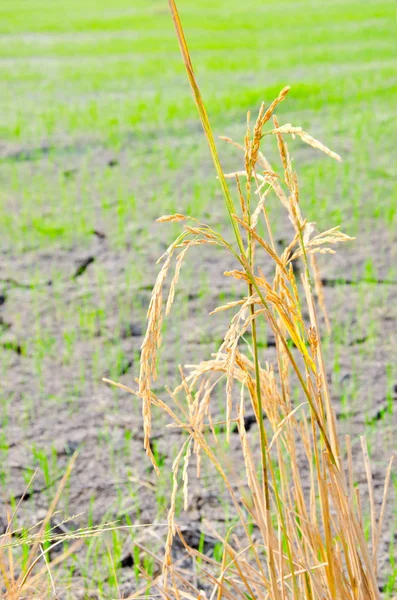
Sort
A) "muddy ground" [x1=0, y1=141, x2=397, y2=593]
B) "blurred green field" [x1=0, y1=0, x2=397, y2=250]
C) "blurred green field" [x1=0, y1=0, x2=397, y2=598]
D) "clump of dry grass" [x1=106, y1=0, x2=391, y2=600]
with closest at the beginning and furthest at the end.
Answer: "clump of dry grass" [x1=106, y1=0, x2=391, y2=600] → "muddy ground" [x1=0, y1=141, x2=397, y2=593] → "blurred green field" [x1=0, y1=0, x2=397, y2=598] → "blurred green field" [x1=0, y1=0, x2=397, y2=250]

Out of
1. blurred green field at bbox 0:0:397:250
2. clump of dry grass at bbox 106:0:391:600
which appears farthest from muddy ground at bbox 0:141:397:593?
clump of dry grass at bbox 106:0:391:600

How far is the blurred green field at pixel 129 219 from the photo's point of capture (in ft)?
6.88

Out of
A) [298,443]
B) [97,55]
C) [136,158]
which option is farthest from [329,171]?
[97,55]

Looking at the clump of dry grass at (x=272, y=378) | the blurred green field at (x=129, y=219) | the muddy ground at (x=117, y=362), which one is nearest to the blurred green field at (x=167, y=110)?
the blurred green field at (x=129, y=219)

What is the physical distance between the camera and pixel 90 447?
6.59 feet

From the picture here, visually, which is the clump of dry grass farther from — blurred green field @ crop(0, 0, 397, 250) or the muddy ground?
blurred green field @ crop(0, 0, 397, 250)

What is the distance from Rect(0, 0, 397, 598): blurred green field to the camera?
210 cm

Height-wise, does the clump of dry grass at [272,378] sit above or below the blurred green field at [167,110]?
below

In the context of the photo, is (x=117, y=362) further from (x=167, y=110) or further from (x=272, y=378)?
(x=167, y=110)

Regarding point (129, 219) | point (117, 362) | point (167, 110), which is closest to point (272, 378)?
point (117, 362)

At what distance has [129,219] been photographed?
11.9 feet

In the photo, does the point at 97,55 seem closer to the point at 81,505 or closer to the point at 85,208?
the point at 85,208

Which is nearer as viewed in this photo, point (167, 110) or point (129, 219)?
point (129, 219)

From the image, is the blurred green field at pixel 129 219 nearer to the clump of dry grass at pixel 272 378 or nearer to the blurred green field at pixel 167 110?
the blurred green field at pixel 167 110
